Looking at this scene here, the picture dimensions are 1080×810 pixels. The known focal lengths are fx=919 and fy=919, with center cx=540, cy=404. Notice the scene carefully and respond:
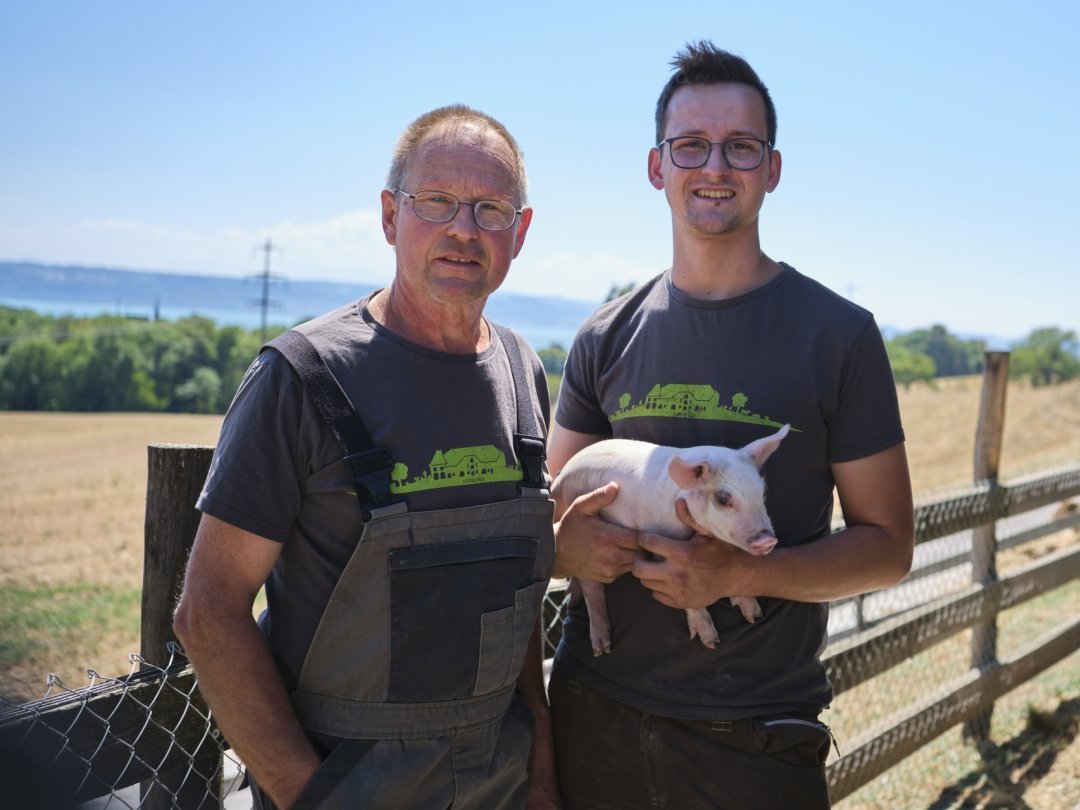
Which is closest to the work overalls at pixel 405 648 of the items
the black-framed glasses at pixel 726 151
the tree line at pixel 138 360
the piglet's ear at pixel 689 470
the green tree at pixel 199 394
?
the piglet's ear at pixel 689 470

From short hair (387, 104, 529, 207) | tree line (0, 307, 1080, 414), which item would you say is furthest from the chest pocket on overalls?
tree line (0, 307, 1080, 414)

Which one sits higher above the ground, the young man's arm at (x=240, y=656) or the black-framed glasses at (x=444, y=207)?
the black-framed glasses at (x=444, y=207)

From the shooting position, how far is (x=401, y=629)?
6.64 ft

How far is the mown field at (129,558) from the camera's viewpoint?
523 cm

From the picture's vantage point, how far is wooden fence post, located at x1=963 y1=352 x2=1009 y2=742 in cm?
605

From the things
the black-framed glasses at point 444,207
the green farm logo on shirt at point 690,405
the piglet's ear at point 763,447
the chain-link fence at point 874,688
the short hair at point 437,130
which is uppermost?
the short hair at point 437,130

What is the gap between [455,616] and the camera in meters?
2.09

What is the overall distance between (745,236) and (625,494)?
Answer: 0.88 m

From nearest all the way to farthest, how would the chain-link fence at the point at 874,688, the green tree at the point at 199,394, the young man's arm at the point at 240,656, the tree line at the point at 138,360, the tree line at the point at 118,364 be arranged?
the young man's arm at the point at 240,656
the chain-link fence at the point at 874,688
the tree line at the point at 138,360
the tree line at the point at 118,364
the green tree at the point at 199,394

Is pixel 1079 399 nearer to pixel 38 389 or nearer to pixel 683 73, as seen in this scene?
pixel 683 73

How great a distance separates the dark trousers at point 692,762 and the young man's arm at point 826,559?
354mm

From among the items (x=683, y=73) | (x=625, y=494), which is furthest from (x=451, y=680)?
(x=683, y=73)

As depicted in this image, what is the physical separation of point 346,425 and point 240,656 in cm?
52

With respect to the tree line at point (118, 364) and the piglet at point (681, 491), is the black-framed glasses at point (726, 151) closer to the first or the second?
the piglet at point (681, 491)
